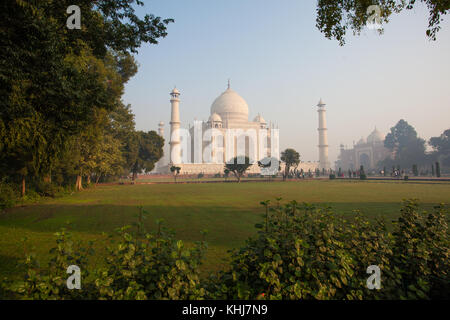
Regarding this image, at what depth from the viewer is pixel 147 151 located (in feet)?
141

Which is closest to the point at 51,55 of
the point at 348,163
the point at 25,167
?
the point at 25,167

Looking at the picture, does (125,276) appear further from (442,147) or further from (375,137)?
(375,137)

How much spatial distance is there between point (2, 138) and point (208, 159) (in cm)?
6742

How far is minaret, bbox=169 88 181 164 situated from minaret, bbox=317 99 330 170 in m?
42.7

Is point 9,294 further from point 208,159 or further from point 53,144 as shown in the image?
point 208,159

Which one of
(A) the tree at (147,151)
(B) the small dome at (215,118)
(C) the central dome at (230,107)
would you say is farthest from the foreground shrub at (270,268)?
(C) the central dome at (230,107)

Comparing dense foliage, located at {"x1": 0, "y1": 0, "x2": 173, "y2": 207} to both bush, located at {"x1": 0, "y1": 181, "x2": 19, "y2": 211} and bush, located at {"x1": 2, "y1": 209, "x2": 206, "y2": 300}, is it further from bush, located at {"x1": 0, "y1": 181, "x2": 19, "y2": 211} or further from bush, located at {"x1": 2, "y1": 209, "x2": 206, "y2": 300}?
bush, located at {"x1": 2, "y1": 209, "x2": 206, "y2": 300}

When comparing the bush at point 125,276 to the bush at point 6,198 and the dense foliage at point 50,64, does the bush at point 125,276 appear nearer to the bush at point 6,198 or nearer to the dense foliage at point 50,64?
the dense foliage at point 50,64

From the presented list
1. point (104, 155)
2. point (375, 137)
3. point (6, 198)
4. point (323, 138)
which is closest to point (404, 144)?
point (323, 138)

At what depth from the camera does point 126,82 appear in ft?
81.4

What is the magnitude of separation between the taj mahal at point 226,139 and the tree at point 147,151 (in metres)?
21.9

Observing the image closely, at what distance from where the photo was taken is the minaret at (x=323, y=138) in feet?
264
